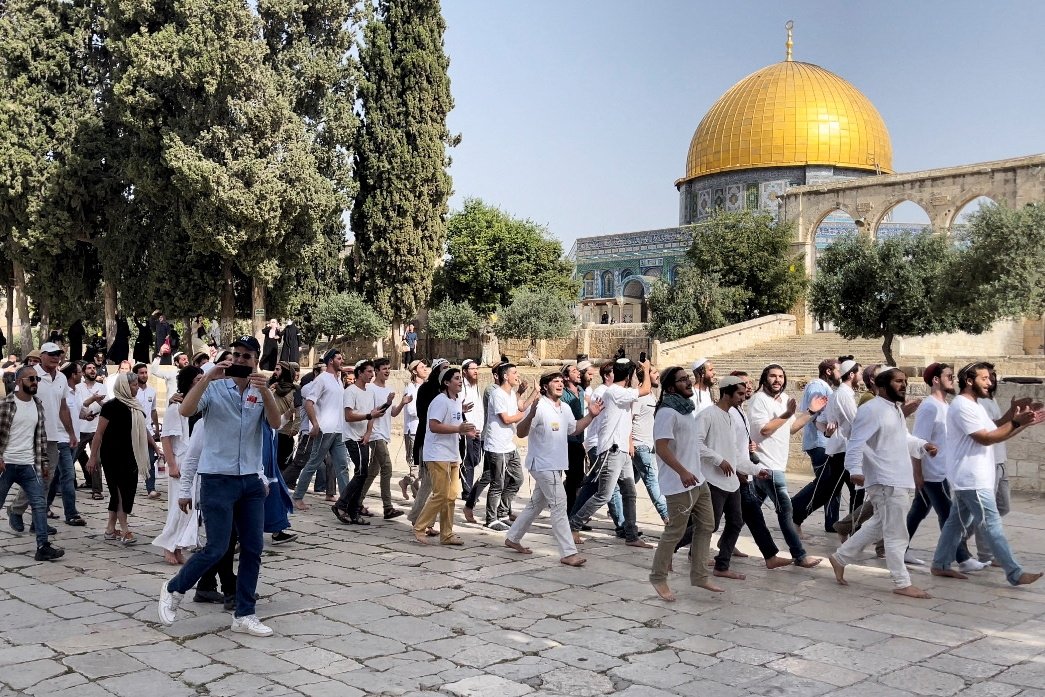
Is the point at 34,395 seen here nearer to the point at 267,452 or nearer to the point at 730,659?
the point at 267,452

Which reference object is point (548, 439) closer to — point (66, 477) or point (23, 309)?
point (66, 477)

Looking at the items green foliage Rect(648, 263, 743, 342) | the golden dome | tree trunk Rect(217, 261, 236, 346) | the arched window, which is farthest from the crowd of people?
the arched window

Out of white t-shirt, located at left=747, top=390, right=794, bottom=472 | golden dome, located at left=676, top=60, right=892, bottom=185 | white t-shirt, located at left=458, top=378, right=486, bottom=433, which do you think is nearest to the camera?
white t-shirt, located at left=747, top=390, right=794, bottom=472

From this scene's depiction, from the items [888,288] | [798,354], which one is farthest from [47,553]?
[798,354]

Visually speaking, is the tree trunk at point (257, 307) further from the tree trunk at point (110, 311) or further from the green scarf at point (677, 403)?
the green scarf at point (677, 403)

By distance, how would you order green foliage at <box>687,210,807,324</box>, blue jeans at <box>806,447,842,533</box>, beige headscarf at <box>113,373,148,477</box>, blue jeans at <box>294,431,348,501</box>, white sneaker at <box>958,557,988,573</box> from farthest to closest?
Answer: green foliage at <box>687,210,807,324</box> → blue jeans at <box>294,431,348,501</box> → blue jeans at <box>806,447,842,533</box> → beige headscarf at <box>113,373,148,477</box> → white sneaker at <box>958,557,988,573</box>

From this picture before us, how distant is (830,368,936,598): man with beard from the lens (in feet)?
20.2

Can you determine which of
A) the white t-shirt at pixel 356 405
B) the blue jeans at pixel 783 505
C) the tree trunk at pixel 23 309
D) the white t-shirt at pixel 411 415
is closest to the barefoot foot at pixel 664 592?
the blue jeans at pixel 783 505

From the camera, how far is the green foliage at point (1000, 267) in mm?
26031

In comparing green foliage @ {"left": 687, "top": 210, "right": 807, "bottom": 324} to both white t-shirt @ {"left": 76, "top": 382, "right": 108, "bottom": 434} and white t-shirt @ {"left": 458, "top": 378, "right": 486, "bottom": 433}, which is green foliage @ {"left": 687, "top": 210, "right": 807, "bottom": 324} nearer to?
white t-shirt @ {"left": 458, "top": 378, "right": 486, "bottom": 433}

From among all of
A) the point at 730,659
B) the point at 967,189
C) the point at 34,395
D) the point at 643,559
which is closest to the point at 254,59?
the point at 34,395

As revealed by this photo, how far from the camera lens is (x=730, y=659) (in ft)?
15.9

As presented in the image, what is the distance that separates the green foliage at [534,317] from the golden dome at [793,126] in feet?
61.9

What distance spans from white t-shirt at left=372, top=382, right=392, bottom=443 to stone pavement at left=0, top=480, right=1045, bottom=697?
151 centimetres
